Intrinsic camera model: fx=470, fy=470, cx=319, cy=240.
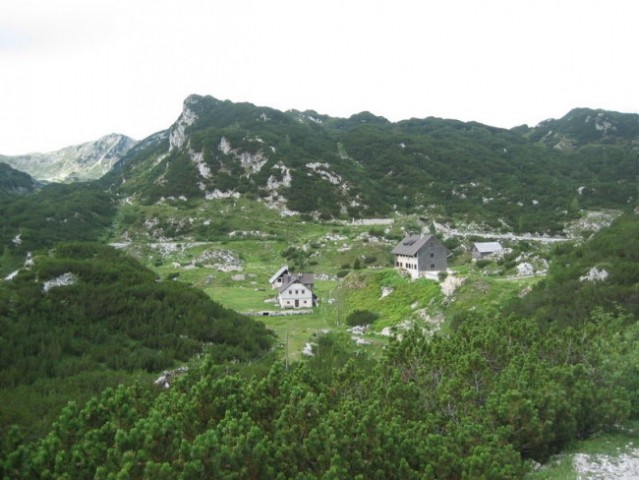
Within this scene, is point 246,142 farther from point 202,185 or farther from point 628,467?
point 628,467

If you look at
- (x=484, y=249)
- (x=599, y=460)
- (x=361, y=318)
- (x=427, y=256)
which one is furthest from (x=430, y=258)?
(x=599, y=460)

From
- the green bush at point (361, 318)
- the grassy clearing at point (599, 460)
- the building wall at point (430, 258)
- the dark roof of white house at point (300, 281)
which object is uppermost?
the building wall at point (430, 258)

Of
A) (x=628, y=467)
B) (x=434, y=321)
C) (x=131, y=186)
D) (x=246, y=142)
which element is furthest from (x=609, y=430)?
(x=131, y=186)

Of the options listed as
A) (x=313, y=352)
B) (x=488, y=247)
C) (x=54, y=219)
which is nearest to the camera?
(x=313, y=352)

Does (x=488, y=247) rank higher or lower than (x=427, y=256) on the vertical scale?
lower

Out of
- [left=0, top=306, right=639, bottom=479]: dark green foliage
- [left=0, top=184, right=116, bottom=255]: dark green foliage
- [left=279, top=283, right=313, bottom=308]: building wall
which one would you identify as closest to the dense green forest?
[left=0, top=306, right=639, bottom=479]: dark green foliage

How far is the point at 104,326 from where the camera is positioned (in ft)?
138

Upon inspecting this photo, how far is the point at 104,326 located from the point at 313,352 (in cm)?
1880

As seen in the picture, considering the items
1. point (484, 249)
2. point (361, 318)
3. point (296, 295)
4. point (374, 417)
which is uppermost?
Answer: point (374, 417)

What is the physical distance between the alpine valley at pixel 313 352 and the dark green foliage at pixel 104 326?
0.18 m

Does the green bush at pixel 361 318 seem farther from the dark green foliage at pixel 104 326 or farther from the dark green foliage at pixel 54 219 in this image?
the dark green foliage at pixel 54 219

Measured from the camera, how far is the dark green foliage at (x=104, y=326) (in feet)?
116

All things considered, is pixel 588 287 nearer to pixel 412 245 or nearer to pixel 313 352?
pixel 313 352

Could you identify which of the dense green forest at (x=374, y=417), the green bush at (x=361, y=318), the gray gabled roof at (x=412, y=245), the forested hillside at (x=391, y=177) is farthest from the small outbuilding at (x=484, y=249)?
the dense green forest at (x=374, y=417)
